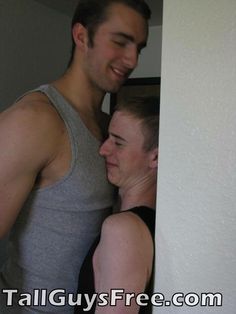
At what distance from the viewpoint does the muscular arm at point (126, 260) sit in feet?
2.36

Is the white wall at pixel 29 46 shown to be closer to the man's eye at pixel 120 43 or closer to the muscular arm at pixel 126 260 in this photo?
the man's eye at pixel 120 43

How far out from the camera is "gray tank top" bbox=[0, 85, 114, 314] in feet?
2.95

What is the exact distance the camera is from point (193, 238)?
2.22 feet

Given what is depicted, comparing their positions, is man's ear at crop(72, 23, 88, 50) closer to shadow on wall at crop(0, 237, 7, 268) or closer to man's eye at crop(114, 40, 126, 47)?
man's eye at crop(114, 40, 126, 47)

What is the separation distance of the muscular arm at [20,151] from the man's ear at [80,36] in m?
0.26

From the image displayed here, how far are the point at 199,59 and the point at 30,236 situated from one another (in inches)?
21.8

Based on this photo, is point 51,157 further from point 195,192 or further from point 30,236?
point 195,192

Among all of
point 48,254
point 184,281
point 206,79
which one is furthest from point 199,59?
point 48,254

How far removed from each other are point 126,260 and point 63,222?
241 millimetres

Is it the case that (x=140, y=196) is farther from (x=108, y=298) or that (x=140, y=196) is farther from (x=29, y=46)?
(x=29, y=46)

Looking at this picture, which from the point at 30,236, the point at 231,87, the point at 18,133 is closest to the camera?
the point at 231,87

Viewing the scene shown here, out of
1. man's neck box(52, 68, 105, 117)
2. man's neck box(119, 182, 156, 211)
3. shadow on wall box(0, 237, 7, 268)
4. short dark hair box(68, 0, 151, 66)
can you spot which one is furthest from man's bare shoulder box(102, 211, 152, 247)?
shadow on wall box(0, 237, 7, 268)

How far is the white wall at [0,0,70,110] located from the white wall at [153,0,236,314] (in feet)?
5.45

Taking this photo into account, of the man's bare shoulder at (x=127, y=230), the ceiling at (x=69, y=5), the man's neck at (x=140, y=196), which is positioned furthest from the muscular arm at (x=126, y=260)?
the ceiling at (x=69, y=5)
